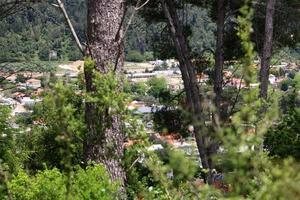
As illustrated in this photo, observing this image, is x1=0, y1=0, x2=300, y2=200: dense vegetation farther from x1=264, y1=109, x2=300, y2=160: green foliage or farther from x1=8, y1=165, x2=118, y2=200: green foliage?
x1=264, y1=109, x2=300, y2=160: green foliage

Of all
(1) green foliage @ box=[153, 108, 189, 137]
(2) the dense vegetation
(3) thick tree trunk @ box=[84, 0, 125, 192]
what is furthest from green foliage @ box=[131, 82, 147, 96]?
(1) green foliage @ box=[153, 108, 189, 137]

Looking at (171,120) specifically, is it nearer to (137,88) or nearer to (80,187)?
(137,88)

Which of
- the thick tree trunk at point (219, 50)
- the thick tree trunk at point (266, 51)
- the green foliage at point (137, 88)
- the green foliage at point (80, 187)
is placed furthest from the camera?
the thick tree trunk at point (219, 50)

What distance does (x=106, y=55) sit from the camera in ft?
11.1

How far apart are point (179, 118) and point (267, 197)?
7792mm

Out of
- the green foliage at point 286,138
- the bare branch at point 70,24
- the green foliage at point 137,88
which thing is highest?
the bare branch at point 70,24

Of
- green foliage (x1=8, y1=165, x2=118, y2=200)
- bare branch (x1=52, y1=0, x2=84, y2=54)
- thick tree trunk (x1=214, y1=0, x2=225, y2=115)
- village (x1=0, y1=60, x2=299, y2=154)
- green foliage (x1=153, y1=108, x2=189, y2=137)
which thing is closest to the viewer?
village (x1=0, y1=60, x2=299, y2=154)

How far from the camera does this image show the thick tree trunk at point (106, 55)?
132 inches

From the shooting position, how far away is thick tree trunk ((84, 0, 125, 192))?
337 centimetres

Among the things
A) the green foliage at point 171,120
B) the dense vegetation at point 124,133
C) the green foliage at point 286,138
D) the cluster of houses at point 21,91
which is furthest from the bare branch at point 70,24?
the green foliage at point 171,120

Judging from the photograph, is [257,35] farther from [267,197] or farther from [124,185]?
[267,197]

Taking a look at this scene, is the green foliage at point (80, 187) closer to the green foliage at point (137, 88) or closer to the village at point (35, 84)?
the village at point (35, 84)

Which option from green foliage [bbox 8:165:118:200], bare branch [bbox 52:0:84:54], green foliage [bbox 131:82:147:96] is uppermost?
bare branch [bbox 52:0:84:54]

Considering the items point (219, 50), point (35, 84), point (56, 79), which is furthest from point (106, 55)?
point (35, 84)
